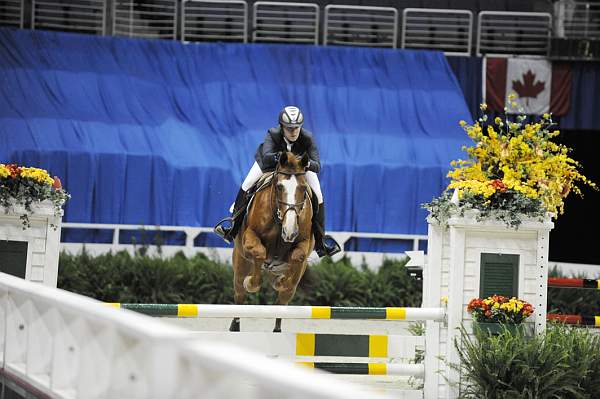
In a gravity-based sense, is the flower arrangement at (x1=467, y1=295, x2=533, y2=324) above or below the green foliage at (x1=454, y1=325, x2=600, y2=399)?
above

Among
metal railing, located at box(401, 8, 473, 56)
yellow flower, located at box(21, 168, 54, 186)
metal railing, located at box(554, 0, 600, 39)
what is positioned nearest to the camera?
yellow flower, located at box(21, 168, 54, 186)

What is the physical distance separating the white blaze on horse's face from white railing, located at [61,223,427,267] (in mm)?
6552

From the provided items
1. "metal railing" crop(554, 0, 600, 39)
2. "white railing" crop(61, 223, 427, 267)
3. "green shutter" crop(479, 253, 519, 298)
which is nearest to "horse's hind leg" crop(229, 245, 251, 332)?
"green shutter" crop(479, 253, 519, 298)

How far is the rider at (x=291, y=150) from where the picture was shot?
310 inches

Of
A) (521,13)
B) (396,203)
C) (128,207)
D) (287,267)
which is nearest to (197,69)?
(128,207)

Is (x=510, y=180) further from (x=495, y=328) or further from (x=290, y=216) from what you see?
(x=290, y=216)

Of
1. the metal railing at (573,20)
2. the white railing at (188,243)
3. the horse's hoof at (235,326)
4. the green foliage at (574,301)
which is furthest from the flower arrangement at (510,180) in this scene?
the metal railing at (573,20)

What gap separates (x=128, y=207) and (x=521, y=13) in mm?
7031

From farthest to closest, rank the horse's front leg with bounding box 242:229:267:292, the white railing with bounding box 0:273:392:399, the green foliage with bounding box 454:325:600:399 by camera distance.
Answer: the horse's front leg with bounding box 242:229:267:292
the green foliage with bounding box 454:325:600:399
the white railing with bounding box 0:273:392:399

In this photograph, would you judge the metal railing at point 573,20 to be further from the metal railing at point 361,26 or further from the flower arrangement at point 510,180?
the flower arrangement at point 510,180

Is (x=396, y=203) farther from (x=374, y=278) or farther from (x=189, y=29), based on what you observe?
(x=189, y=29)

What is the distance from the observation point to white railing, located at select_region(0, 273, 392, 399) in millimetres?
2572

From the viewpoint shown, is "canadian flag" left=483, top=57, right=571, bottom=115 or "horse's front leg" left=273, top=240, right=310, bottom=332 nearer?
"horse's front leg" left=273, top=240, right=310, bottom=332

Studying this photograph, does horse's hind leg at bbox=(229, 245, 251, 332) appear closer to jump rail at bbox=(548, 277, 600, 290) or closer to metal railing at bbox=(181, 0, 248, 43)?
jump rail at bbox=(548, 277, 600, 290)
